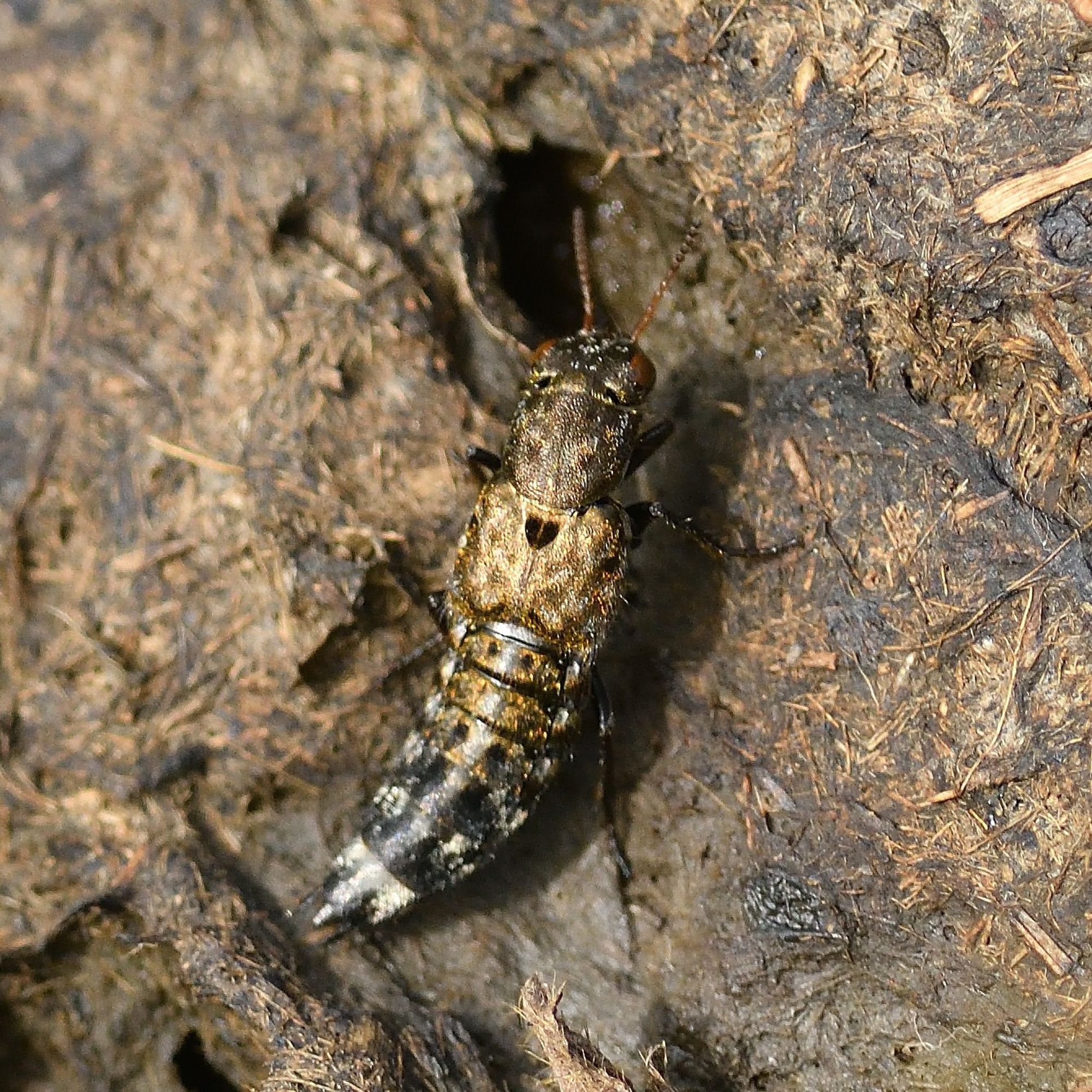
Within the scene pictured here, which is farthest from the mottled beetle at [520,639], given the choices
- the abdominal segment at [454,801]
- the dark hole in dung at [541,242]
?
the dark hole in dung at [541,242]

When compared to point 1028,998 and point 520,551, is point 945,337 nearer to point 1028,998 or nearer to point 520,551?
point 520,551

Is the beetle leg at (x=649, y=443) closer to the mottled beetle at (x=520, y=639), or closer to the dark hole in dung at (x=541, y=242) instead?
the mottled beetle at (x=520, y=639)

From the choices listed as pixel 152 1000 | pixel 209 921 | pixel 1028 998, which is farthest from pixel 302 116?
pixel 1028 998

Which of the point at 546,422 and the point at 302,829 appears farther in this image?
the point at 302,829

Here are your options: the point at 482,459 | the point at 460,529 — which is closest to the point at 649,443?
the point at 482,459

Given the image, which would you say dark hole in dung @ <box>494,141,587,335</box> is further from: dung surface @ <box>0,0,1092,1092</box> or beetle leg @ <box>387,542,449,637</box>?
beetle leg @ <box>387,542,449,637</box>

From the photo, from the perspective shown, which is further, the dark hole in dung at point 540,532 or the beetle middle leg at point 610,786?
the beetle middle leg at point 610,786

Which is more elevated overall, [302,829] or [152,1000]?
[302,829]
